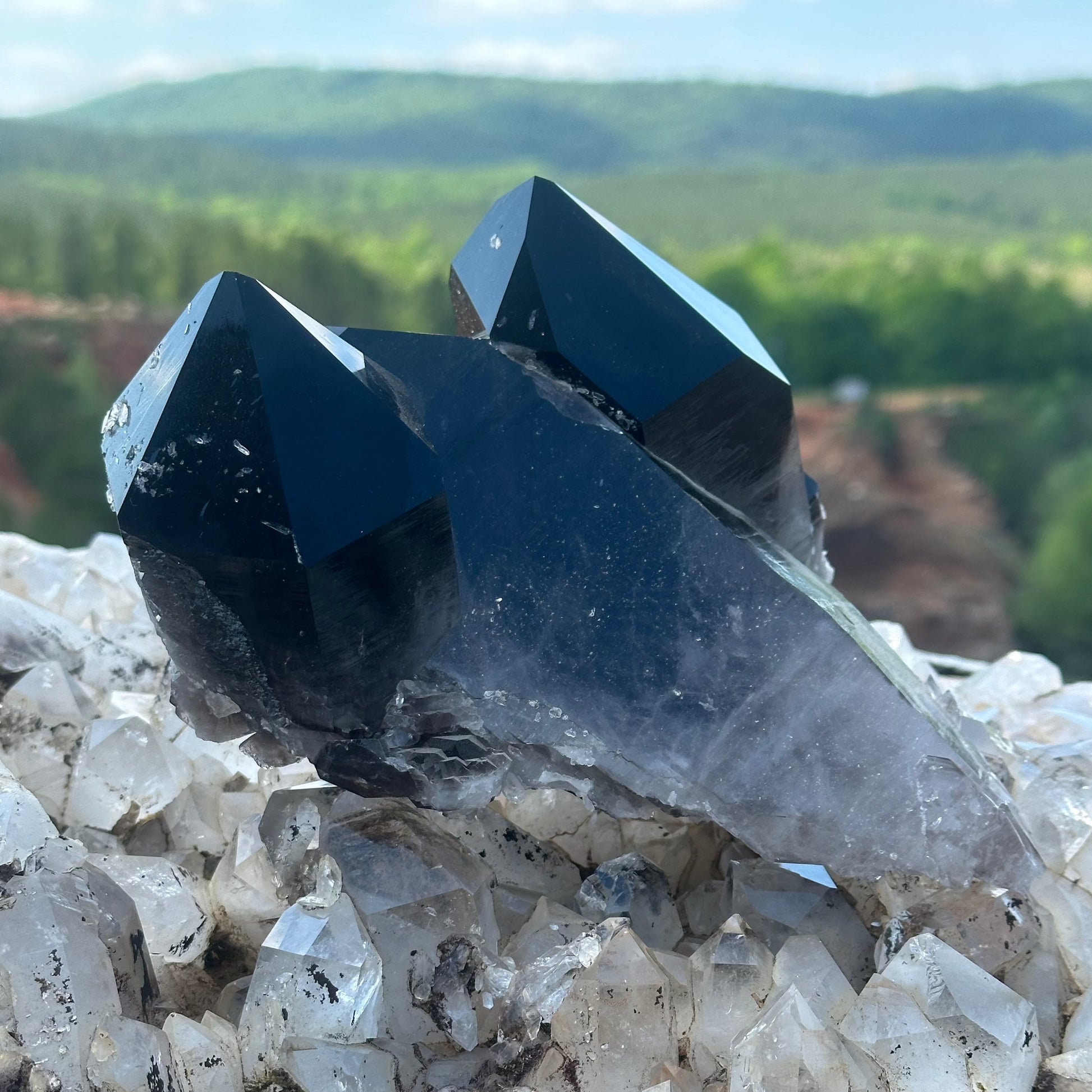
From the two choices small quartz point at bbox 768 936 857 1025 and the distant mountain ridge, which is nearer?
small quartz point at bbox 768 936 857 1025

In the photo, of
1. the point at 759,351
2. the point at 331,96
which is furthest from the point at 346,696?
the point at 331,96

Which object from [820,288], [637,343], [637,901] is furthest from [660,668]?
[820,288]

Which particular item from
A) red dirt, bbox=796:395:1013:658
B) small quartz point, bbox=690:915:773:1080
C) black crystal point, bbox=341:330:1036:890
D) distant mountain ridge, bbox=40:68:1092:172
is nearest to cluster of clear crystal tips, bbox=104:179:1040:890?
black crystal point, bbox=341:330:1036:890

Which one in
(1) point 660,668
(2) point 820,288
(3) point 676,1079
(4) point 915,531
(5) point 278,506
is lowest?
(4) point 915,531

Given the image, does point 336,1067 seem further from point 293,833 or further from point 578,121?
point 578,121

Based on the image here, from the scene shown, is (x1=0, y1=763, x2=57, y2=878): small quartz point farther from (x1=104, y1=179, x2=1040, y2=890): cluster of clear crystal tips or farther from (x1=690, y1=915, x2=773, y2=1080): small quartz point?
(x1=690, y1=915, x2=773, y2=1080): small quartz point

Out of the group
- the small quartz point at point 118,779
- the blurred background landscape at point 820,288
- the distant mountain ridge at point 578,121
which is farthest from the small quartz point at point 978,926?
the distant mountain ridge at point 578,121
